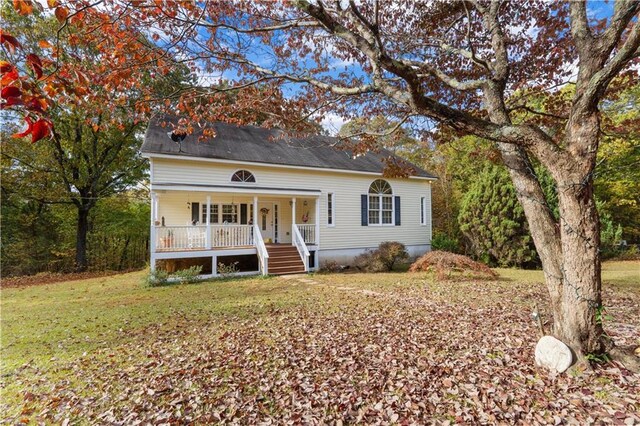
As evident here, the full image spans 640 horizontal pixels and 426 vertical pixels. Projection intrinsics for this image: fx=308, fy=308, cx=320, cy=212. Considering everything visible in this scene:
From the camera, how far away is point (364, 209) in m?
15.3

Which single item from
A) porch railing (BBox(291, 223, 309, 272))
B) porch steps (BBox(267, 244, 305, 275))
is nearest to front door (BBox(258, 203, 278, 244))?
porch steps (BBox(267, 244, 305, 275))

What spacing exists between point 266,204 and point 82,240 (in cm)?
937

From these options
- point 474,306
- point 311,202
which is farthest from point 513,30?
point 311,202

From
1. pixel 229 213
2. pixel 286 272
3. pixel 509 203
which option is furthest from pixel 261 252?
pixel 509 203

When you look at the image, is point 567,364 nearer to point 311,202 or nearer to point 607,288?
point 607,288

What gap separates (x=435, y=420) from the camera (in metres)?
2.88

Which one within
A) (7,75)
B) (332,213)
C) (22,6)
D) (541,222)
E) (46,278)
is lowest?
(46,278)

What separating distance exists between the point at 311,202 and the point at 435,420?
1256 cm

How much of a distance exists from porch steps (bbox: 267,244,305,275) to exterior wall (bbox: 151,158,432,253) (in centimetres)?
157

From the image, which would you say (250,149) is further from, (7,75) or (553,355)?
(553,355)

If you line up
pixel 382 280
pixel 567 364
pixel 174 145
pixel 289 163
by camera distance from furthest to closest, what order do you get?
pixel 289 163 → pixel 174 145 → pixel 382 280 → pixel 567 364

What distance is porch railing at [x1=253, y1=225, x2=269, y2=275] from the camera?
11664mm

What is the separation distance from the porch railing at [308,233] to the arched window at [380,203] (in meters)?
3.38

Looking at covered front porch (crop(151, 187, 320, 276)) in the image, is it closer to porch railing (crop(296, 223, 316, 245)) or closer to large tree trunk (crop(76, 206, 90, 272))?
porch railing (crop(296, 223, 316, 245))
